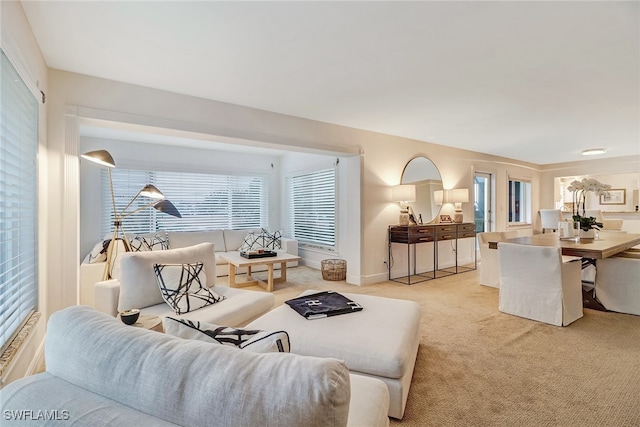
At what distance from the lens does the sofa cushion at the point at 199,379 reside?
0.59 meters

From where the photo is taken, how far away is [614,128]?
4.46 m

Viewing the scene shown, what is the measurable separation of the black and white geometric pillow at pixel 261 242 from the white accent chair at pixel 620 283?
443 centimetres

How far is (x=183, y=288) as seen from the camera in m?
2.33

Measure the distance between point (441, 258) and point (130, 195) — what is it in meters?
5.64

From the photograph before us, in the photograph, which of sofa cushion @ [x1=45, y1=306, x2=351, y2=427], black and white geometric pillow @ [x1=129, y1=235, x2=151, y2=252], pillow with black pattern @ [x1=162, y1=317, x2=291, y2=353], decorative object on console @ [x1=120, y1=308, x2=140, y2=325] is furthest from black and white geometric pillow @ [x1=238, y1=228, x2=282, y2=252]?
sofa cushion @ [x1=45, y1=306, x2=351, y2=427]

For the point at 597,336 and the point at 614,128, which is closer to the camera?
the point at 597,336

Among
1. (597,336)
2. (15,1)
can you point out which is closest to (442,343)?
(597,336)

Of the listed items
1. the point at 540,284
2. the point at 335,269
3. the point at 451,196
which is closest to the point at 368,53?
the point at 540,284

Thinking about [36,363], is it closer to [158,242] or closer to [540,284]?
[158,242]

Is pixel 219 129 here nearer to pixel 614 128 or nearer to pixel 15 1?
pixel 15 1

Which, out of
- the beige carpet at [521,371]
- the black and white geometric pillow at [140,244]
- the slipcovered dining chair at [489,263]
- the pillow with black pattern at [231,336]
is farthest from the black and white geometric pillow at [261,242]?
the pillow with black pattern at [231,336]

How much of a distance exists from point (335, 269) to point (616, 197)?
7.01 m

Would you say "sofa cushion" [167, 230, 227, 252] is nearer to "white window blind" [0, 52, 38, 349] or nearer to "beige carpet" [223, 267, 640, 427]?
"white window blind" [0, 52, 38, 349]

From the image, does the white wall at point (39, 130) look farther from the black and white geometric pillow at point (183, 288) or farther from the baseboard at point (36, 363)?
the black and white geometric pillow at point (183, 288)
